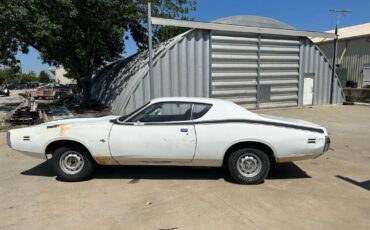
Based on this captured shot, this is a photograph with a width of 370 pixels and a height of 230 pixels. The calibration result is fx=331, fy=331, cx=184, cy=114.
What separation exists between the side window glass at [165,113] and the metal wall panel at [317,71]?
51.0 feet

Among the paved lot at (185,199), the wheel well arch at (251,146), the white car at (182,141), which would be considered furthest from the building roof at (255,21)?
the wheel well arch at (251,146)

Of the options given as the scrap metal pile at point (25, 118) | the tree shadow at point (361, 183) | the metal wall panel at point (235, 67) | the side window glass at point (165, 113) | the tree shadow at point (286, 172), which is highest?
the metal wall panel at point (235, 67)

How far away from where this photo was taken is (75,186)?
18.0 feet

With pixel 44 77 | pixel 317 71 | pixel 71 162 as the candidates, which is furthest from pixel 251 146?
pixel 44 77

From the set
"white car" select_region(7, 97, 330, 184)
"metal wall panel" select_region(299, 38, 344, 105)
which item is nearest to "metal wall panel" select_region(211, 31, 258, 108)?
"metal wall panel" select_region(299, 38, 344, 105)

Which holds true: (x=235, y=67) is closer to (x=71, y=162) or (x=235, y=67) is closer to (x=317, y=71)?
(x=317, y=71)

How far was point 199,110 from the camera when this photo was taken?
5.65 m

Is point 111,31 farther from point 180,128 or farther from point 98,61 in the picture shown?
point 180,128

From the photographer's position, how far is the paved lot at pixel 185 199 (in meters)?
4.16

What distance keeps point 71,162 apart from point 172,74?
34.6 feet

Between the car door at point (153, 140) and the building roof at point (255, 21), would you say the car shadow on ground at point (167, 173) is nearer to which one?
the car door at point (153, 140)

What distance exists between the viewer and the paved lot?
4156 mm

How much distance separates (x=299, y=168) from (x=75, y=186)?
4252mm

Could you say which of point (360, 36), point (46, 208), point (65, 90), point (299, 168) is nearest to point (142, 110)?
point (46, 208)
